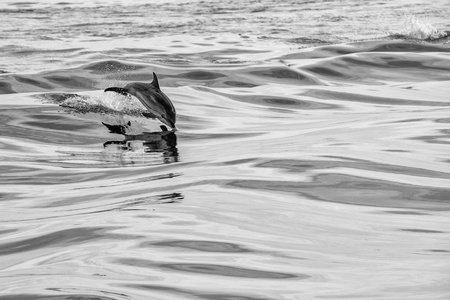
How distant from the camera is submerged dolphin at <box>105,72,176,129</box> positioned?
1240 centimetres

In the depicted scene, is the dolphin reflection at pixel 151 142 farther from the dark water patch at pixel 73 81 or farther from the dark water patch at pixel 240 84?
the dark water patch at pixel 240 84

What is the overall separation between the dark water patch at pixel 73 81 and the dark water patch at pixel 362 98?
3.58 metres

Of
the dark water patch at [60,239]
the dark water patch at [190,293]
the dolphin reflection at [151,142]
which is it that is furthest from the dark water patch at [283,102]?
the dark water patch at [190,293]

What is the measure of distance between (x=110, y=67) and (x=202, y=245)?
1218 centimetres

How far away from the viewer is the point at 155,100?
1257 cm

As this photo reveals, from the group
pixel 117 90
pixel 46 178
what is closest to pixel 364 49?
pixel 117 90

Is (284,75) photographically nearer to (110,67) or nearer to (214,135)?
(110,67)

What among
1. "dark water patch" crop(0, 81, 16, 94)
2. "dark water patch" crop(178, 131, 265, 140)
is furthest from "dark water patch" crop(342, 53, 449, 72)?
"dark water patch" crop(178, 131, 265, 140)

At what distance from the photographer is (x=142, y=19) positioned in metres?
25.4

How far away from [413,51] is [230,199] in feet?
43.4

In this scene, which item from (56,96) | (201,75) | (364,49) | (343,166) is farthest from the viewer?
(364,49)

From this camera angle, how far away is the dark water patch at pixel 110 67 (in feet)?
58.4

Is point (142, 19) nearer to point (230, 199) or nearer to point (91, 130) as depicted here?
point (91, 130)

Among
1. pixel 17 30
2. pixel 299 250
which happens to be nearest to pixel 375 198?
pixel 299 250
